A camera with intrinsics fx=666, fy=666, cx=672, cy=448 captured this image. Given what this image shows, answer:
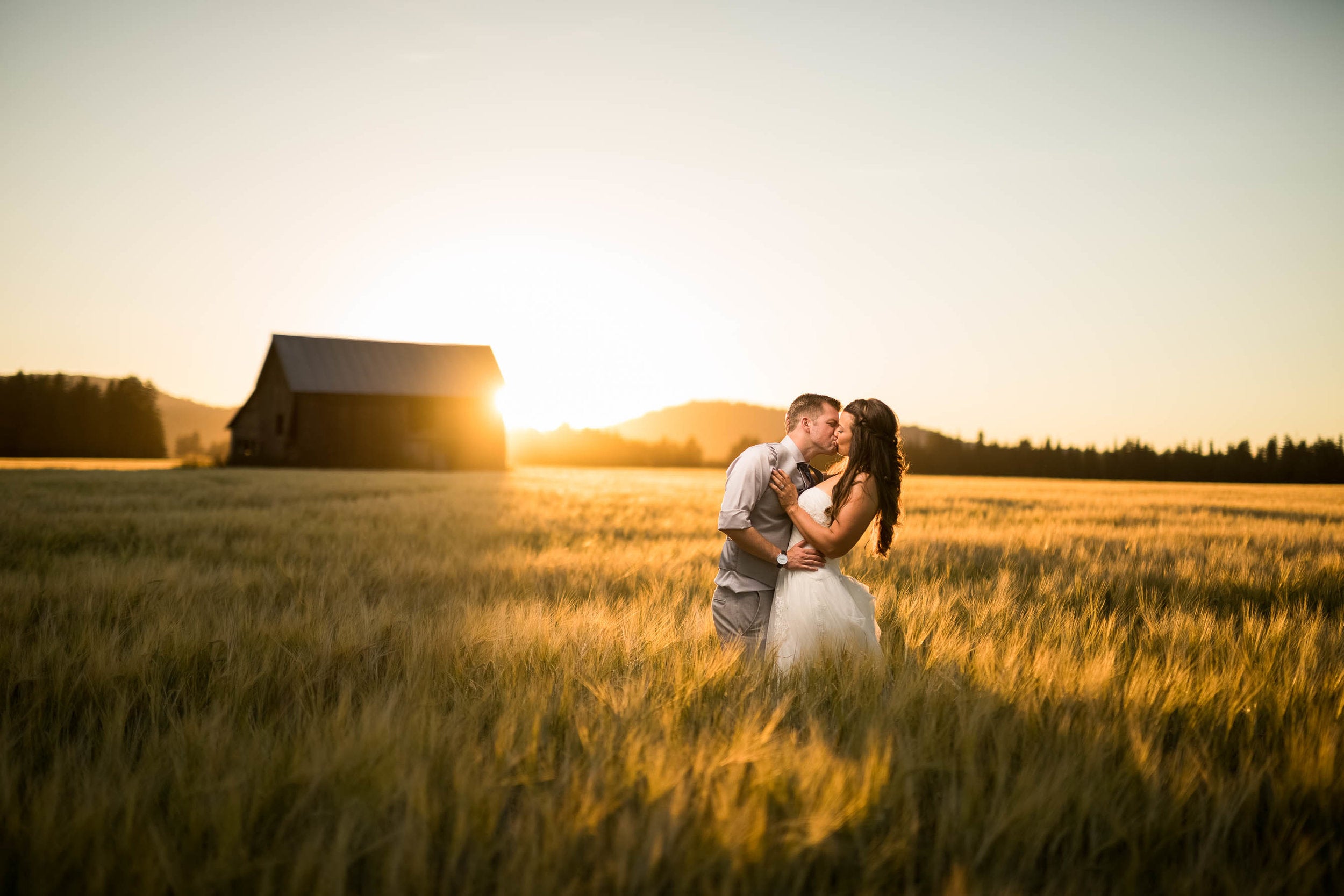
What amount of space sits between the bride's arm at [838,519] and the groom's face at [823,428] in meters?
0.37

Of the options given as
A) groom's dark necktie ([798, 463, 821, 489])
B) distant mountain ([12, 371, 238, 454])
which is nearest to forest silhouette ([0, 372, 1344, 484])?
groom's dark necktie ([798, 463, 821, 489])

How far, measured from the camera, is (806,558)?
3670 millimetres

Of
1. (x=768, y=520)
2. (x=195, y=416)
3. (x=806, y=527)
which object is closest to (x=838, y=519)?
(x=806, y=527)

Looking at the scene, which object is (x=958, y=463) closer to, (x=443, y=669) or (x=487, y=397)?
(x=487, y=397)

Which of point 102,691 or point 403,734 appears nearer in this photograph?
point 403,734

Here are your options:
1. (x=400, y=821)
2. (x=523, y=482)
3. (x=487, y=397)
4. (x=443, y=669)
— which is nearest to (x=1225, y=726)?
(x=400, y=821)

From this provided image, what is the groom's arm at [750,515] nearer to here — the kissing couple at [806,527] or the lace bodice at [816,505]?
the kissing couple at [806,527]

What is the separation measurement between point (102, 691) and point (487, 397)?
3728cm

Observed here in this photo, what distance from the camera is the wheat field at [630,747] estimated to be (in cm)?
162

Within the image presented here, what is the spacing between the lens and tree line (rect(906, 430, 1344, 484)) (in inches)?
2060

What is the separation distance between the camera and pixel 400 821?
172 centimetres

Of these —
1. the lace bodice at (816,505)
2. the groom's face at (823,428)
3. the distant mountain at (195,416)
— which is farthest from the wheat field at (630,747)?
the distant mountain at (195,416)

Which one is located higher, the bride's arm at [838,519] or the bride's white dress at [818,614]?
the bride's arm at [838,519]

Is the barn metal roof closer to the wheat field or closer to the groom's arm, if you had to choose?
the wheat field
